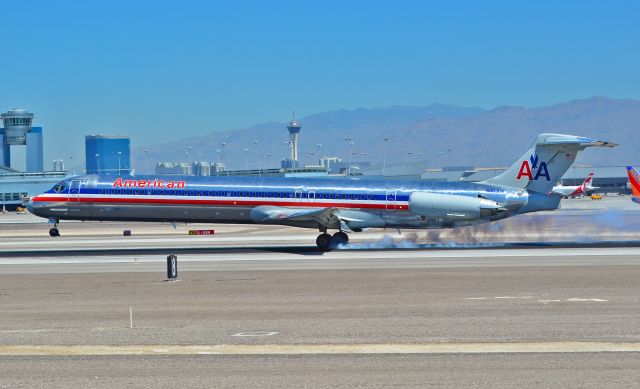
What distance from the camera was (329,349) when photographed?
19.6 meters

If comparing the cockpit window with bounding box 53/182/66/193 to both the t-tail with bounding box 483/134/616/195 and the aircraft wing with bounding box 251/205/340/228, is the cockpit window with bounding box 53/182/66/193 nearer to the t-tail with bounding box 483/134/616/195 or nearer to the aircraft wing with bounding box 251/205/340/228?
the aircraft wing with bounding box 251/205/340/228

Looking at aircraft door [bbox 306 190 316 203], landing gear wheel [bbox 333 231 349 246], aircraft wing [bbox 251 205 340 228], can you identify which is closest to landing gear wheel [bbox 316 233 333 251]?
aircraft wing [bbox 251 205 340 228]

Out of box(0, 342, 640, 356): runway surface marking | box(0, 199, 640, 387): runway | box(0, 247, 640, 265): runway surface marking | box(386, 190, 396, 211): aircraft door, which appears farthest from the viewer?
box(386, 190, 396, 211): aircraft door

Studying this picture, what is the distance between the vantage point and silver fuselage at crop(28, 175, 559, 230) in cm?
4816

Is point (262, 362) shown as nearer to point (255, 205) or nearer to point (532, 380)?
point (532, 380)

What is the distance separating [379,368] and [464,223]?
3160 cm

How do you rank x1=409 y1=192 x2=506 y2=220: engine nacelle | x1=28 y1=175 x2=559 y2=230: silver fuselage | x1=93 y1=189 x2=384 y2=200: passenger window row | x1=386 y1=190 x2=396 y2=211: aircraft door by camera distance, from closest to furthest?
x1=409 y1=192 x2=506 y2=220: engine nacelle → x1=28 y1=175 x2=559 y2=230: silver fuselage → x1=386 y1=190 x2=396 y2=211: aircraft door → x1=93 y1=189 x2=384 y2=200: passenger window row

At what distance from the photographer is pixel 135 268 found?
39688 millimetres

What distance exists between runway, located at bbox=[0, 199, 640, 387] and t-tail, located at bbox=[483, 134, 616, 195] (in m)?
3.54

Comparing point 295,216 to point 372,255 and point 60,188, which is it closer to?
point 372,255

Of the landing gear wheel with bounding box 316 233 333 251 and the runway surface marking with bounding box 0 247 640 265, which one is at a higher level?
the landing gear wheel with bounding box 316 233 333 251

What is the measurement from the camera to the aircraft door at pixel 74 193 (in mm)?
50438

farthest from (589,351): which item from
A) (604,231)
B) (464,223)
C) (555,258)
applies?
(604,231)

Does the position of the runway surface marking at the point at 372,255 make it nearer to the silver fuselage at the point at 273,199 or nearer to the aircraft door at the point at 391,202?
the silver fuselage at the point at 273,199
